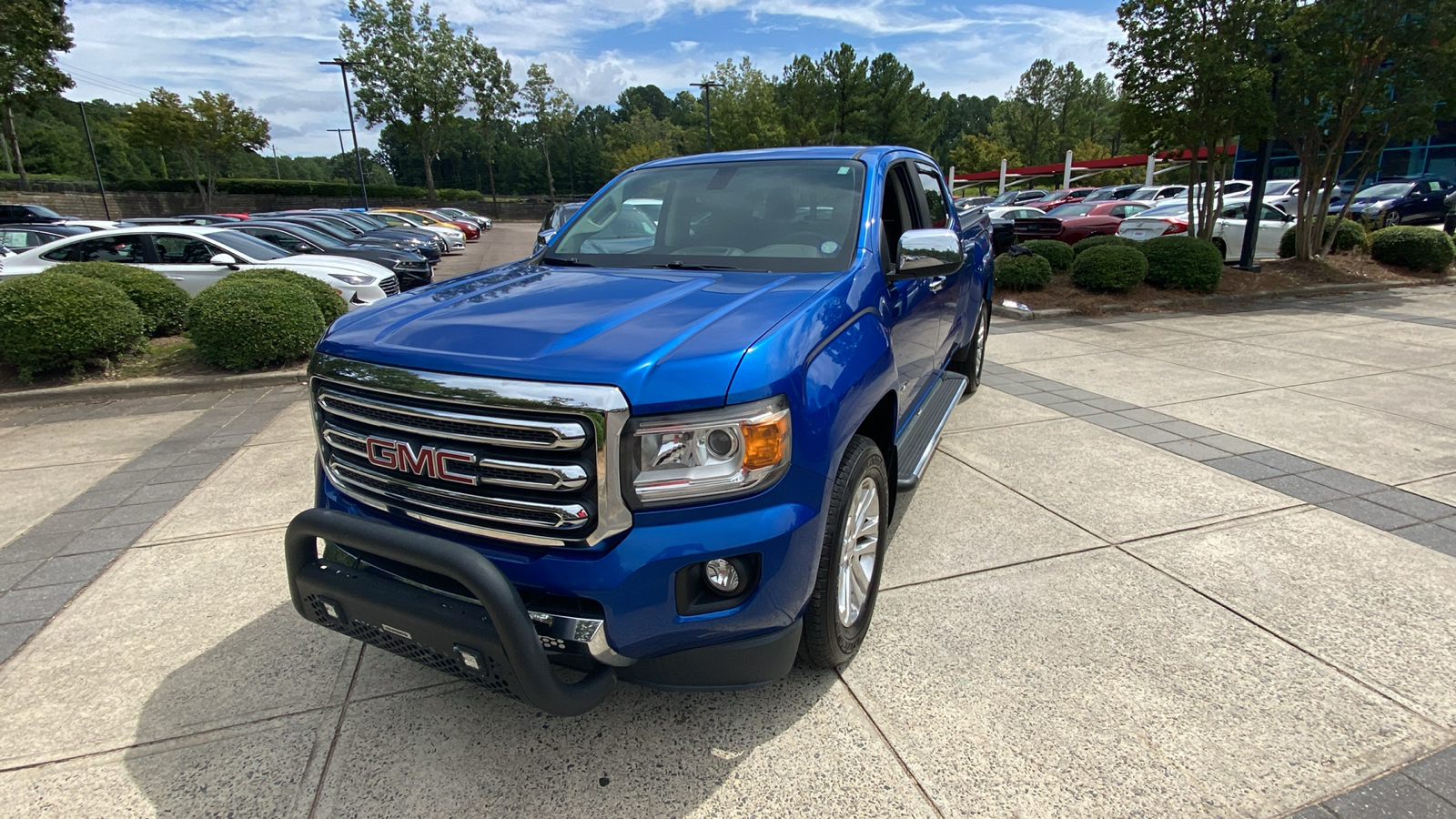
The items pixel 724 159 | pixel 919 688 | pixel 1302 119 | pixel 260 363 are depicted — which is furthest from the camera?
pixel 1302 119

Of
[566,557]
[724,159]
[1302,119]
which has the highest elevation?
[1302,119]

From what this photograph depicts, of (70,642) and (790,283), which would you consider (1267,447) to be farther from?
(70,642)

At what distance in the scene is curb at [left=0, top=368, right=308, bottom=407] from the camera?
6.89m

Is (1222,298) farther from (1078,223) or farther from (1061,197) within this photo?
(1061,197)

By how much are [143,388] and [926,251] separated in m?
7.67

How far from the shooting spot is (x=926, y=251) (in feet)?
9.62

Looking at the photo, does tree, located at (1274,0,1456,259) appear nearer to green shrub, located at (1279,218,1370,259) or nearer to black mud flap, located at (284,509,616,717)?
green shrub, located at (1279,218,1370,259)

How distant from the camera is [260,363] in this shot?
765cm

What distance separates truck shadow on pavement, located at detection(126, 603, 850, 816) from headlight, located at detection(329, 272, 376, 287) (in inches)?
332

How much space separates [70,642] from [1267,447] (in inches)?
261

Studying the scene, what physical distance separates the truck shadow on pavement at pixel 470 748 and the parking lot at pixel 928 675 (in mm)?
10

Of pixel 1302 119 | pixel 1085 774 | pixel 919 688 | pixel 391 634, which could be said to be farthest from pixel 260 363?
pixel 1302 119

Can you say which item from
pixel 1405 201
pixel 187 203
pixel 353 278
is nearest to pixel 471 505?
pixel 353 278

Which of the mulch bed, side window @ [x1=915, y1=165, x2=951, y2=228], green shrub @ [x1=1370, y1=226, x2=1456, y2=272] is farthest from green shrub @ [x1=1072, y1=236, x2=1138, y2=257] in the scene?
side window @ [x1=915, y1=165, x2=951, y2=228]
